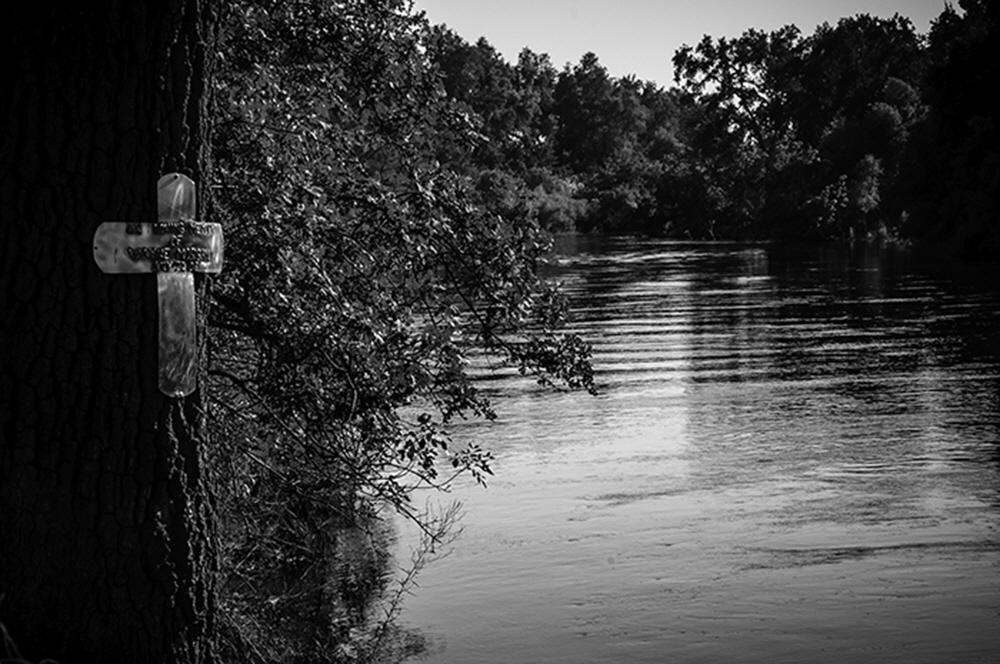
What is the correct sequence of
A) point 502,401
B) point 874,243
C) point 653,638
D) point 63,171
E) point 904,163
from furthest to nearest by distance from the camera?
point 874,243, point 904,163, point 502,401, point 653,638, point 63,171

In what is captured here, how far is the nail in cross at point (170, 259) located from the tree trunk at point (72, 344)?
0.06 meters

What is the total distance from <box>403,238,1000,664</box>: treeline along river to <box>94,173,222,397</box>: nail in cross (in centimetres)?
484

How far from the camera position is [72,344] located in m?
4.69

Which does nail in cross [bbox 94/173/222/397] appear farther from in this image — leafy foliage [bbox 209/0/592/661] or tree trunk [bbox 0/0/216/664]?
leafy foliage [bbox 209/0/592/661]

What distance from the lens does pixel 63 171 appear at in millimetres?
4688

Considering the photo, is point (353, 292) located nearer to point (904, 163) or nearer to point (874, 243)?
point (904, 163)

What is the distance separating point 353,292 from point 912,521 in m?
5.88

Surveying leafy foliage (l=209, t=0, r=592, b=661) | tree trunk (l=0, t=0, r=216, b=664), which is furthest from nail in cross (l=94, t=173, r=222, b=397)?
leafy foliage (l=209, t=0, r=592, b=661)

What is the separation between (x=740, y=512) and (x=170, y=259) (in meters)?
8.82

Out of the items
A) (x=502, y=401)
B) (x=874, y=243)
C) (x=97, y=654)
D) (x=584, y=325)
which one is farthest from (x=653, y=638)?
(x=874, y=243)

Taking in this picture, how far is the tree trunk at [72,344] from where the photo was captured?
468 cm

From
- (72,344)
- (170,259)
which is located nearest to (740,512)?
(170,259)

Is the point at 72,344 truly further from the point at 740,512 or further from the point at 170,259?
the point at 740,512

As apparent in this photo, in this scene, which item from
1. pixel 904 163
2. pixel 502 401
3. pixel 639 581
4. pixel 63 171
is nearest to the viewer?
pixel 63 171
